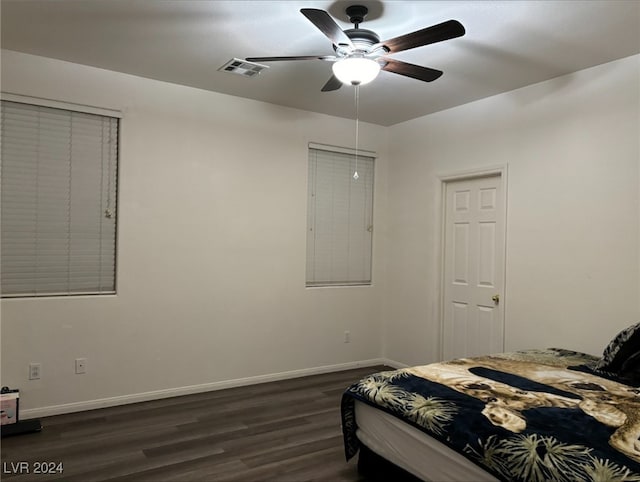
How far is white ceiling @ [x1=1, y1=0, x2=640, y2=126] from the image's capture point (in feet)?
8.87

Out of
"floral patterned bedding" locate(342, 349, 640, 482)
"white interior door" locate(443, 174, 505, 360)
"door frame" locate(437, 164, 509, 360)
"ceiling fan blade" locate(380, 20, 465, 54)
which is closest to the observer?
"floral patterned bedding" locate(342, 349, 640, 482)

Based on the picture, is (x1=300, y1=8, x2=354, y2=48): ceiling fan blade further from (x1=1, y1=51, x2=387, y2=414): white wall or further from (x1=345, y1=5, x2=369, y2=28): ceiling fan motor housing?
(x1=1, y1=51, x2=387, y2=414): white wall

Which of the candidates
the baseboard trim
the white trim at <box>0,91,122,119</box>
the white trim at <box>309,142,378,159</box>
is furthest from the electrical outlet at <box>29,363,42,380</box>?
the white trim at <box>309,142,378,159</box>

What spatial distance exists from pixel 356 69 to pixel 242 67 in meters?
1.32

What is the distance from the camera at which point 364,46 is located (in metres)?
2.86

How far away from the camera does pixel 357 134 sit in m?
5.19

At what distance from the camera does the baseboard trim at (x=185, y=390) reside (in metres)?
3.56

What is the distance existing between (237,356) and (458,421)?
2.70 m

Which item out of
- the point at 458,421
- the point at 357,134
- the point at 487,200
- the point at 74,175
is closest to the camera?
the point at 458,421

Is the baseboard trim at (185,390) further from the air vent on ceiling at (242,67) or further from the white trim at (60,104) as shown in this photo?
the air vent on ceiling at (242,67)

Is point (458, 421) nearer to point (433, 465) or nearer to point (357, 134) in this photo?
point (433, 465)

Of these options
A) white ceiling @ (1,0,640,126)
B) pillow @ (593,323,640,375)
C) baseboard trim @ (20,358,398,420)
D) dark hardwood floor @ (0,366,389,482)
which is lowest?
dark hardwood floor @ (0,366,389,482)

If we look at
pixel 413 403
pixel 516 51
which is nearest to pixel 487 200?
pixel 516 51

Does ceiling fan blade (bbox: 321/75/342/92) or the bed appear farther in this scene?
ceiling fan blade (bbox: 321/75/342/92)
